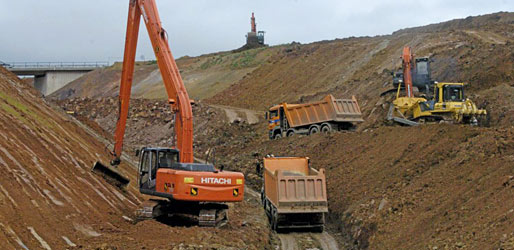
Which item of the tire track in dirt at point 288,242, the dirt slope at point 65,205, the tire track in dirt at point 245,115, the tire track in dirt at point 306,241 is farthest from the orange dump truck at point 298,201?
the tire track in dirt at point 245,115

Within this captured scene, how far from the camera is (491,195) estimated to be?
15.6 m

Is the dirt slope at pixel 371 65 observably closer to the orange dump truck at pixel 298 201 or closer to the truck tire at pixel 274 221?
the truck tire at pixel 274 221

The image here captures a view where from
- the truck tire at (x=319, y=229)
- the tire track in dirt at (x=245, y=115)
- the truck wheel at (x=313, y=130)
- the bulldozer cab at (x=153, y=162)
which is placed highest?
the bulldozer cab at (x=153, y=162)

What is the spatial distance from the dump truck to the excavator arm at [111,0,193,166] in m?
15.0

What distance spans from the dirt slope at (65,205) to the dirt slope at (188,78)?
4543 cm

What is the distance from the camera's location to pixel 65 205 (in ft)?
53.3

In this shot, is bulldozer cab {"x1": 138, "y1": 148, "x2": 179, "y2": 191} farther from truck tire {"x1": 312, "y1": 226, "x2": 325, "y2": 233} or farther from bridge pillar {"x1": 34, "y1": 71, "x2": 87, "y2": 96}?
bridge pillar {"x1": 34, "y1": 71, "x2": 87, "y2": 96}

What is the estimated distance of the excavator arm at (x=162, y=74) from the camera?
17.6 m

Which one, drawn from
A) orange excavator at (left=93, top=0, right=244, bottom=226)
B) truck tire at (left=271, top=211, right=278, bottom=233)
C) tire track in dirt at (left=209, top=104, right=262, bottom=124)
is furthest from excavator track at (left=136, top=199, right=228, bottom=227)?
tire track in dirt at (left=209, top=104, right=262, bottom=124)

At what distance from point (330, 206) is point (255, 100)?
37.9m

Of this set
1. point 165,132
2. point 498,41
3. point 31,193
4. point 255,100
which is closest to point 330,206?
point 31,193

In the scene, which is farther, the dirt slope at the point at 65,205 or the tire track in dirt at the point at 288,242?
the tire track in dirt at the point at 288,242

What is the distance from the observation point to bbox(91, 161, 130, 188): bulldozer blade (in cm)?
2140

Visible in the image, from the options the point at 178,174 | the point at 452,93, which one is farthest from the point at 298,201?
the point at 452,93
